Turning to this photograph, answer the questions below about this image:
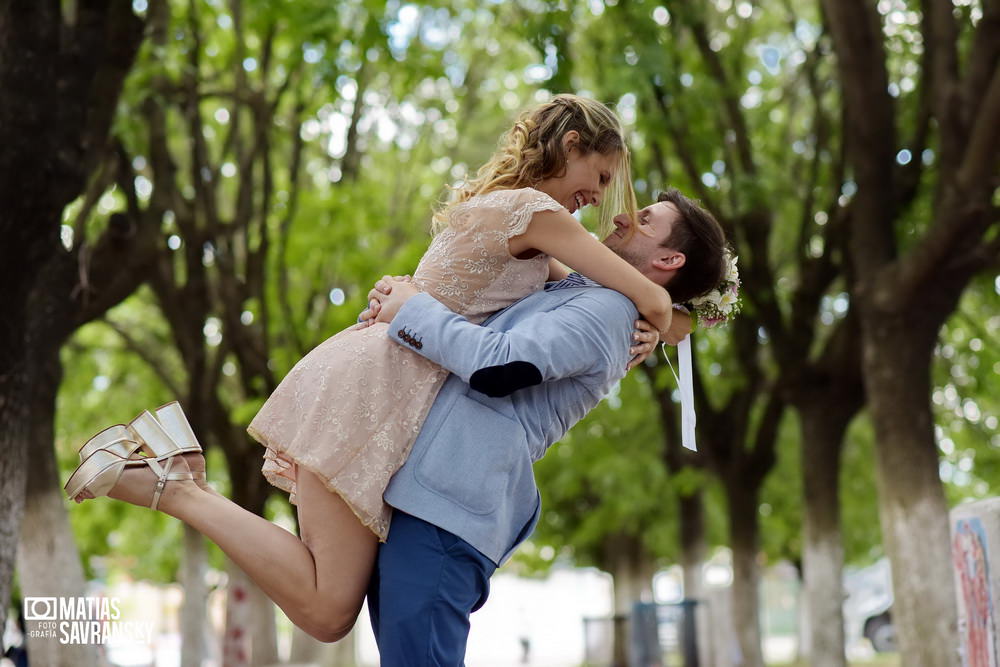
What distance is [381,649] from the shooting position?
9.90ft

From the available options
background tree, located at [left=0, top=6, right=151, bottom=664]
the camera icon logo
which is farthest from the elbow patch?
background tree, located at [left=0, top=6, right=151, bottom=664]

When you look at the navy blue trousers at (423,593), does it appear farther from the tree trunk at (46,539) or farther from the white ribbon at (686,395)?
the tree trunk at (46,539)

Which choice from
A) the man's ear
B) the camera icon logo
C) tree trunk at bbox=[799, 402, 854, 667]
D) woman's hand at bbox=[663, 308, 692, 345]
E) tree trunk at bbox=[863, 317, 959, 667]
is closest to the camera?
the man's ear

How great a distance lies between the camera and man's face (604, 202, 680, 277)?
11.3 feet

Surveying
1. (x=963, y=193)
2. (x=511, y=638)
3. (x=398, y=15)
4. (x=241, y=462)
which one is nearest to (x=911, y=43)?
(x=963, y=193)

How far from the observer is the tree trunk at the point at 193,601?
14.9m

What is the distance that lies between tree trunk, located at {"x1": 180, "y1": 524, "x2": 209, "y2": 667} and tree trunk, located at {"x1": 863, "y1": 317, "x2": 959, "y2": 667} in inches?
347

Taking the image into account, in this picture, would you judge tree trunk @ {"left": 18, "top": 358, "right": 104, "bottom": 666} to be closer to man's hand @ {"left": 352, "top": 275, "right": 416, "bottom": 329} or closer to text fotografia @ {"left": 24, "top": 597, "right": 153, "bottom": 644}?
text fotografia @ {"left": 24, "top": 597, "right": 153, "bottom": 644}

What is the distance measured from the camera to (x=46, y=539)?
9086mm

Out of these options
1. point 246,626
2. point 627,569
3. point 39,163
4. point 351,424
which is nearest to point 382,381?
point 351,424

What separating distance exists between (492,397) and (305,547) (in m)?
0.67

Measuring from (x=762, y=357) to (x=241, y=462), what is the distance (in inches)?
290

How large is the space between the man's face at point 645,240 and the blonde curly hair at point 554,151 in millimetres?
48

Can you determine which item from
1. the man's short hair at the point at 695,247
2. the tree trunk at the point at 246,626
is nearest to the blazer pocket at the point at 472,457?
the man's short hair at the point at 695,247
